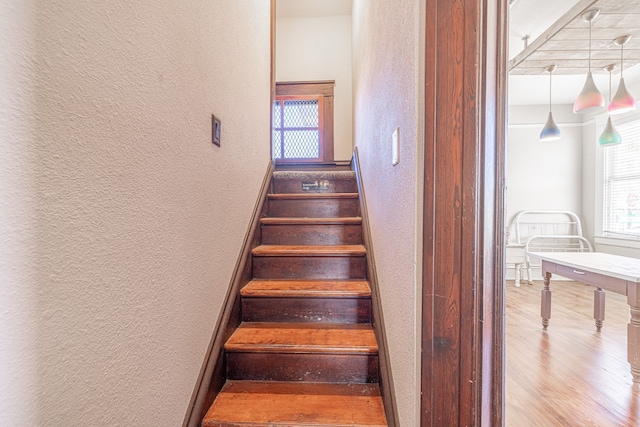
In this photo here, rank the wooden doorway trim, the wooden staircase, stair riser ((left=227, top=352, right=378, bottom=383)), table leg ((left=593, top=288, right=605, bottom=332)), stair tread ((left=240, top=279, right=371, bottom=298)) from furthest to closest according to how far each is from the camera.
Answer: table leg ((left=593, top=288, right=605, bottom=332))
stair tread ((left=240, top=279, right=371, bottom=298))
stair riser ((left=227, top=352, right=378, bottom=383))
the wooden staircase
the wooden doorway trim

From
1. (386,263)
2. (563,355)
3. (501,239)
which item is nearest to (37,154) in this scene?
(501,239)

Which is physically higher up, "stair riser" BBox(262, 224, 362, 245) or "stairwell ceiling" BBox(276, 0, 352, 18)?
"stairwell ceiling" BBox(276, 0, 352, 18)

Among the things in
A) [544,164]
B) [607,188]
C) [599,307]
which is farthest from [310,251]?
[607,188]

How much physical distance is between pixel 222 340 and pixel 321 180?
1618 mm

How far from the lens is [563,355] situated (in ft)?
7.34

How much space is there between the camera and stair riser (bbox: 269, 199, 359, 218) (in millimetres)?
2203

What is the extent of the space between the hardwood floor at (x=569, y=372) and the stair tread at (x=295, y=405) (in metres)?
1.01

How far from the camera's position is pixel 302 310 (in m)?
1.52

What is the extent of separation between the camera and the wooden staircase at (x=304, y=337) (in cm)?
109

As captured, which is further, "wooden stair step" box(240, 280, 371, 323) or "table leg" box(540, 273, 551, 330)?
"table leg" box(540, 273, 551, 330)

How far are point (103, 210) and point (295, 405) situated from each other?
97 centimetres

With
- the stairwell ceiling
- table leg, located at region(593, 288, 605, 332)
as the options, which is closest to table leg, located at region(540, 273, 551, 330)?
table leg, located at region(593, 288, 605, 332)

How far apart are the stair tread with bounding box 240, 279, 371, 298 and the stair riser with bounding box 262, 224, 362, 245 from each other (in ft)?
1.22

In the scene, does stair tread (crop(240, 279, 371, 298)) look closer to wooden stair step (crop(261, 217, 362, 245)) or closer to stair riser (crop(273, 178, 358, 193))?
wooden stair step (crop(261, 217, 362, 245))
